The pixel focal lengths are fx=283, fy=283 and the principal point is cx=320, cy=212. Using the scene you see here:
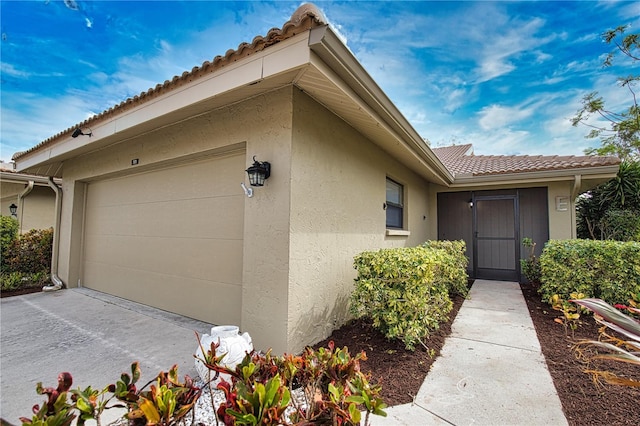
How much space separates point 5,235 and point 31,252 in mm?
732

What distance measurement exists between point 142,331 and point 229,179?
254cm

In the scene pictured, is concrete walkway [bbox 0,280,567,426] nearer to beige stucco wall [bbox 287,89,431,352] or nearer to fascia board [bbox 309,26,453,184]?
beige stucco wall [bbox 287,89,431,352]

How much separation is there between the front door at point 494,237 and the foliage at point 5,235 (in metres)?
13.2

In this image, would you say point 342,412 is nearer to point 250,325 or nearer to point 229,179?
point 250,325

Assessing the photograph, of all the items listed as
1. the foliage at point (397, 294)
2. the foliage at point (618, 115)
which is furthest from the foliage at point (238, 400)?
the foliage at point (618, 115)

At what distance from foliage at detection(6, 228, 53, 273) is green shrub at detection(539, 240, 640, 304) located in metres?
12.1

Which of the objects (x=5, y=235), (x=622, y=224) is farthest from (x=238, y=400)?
(x=622, y=224)

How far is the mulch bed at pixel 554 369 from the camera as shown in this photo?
7.64 ft

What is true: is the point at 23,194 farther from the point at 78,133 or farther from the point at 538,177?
the point at 538,177

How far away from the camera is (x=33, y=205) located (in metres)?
10.4

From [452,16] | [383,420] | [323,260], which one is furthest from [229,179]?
[452,16]

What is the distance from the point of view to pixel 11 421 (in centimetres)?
221

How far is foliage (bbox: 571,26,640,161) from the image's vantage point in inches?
408

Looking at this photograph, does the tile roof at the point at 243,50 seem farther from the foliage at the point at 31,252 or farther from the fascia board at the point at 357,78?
the foliage at the point at 31,252
